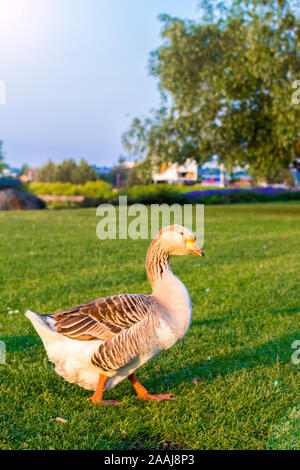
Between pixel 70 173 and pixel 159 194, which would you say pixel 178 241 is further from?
pixel 70 173

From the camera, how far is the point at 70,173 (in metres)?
49.3

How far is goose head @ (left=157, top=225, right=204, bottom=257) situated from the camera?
3.56m

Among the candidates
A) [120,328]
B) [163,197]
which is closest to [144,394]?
[120,328]

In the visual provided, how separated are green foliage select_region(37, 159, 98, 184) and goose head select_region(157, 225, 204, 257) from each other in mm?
44155

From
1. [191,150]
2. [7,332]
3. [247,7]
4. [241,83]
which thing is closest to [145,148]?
[191,150]

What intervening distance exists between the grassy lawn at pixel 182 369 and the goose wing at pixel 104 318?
0.65 m

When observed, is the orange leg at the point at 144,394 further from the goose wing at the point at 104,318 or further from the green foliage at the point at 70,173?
the green foliage at the point at 70,173

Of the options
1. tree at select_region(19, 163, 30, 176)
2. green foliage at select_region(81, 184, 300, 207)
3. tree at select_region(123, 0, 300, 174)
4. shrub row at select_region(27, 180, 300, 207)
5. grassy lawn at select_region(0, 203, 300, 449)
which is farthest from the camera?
tree at select_region(19, 163, 30, 176)

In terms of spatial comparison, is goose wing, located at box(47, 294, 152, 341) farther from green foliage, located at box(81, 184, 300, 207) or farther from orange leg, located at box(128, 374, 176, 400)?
green foliage, located at box(81, 184, 300, 207)

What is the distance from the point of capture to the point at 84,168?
4841 cm

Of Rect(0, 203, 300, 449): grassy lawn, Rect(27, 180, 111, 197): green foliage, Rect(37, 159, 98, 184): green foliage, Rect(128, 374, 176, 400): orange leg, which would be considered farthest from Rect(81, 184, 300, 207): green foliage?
Rect(128, 374, 176, 400): orange leg

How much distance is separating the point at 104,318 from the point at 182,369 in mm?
1342
